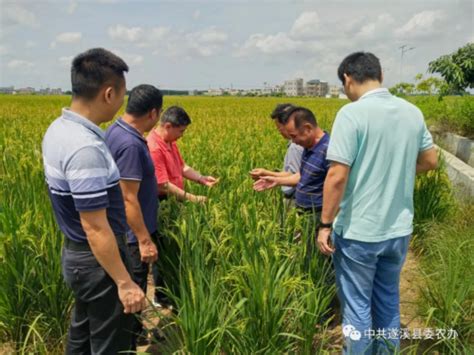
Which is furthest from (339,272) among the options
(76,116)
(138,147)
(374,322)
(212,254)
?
(76,116)

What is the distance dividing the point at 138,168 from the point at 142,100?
16.7 inches

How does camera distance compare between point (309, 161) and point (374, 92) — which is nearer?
point (374, 92)

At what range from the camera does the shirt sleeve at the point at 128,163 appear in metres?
2.24

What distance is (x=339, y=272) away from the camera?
90.6 inches

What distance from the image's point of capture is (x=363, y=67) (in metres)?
2.08

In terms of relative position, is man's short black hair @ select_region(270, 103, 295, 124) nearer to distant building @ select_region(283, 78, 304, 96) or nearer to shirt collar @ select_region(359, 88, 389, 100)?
shirt collar @ select_region(359, 88, 389, 100)

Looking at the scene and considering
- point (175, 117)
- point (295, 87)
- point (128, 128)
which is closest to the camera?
point (128, 128)

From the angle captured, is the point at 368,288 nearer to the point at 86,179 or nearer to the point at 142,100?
the point at 86,179

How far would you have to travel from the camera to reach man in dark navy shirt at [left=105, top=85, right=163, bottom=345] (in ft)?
7.38

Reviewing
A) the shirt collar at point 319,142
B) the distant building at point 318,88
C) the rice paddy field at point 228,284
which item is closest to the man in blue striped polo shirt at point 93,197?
the rice paddy field at point 228,284

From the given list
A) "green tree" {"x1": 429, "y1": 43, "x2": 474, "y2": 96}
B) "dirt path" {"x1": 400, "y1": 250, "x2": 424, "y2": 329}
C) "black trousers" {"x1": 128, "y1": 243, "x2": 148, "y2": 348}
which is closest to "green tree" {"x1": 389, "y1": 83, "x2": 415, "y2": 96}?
"green tree" {"x1": 429, "y1": 43, "x2": 474, "y2": 96}

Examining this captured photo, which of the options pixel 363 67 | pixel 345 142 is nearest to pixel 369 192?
pixel 345 142

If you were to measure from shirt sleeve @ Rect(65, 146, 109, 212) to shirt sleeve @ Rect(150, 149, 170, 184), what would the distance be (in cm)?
132

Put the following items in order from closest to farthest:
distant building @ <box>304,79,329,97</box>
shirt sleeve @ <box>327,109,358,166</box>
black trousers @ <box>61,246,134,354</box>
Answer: black trousers @ <box>61,246,134,354</box>, shirt sleeve @ <box>327,109,358,166</box>, distant building @ <box>304,79,329,97</box>
